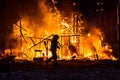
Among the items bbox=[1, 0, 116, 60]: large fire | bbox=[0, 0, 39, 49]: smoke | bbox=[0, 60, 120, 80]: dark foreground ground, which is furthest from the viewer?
bbox=[0, 0, 39, 49]: smoke

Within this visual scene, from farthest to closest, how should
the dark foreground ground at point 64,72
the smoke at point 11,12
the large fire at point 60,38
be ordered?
the smoke at point 11,12 → the large fire at point 60,38 → the dark foreground ground at point 64,72

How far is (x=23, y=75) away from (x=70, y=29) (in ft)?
40.9

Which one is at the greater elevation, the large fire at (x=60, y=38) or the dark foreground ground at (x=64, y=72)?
the large fire at (x=60, y=38)

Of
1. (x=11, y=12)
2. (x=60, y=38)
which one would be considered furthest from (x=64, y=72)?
(x=11, y=12)

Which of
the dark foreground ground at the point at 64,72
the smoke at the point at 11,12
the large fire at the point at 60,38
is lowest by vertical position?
the dark foreground ground at the point at 64,72

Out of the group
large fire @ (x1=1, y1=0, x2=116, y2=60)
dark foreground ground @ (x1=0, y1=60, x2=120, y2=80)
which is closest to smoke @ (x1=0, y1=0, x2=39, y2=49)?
large fire @ (x1=1, y1=0, x2=116, y2=60)

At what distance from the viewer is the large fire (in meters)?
31.5

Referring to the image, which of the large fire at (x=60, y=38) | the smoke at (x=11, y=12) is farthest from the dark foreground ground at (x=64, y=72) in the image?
the smoke at (x=11, y=12)

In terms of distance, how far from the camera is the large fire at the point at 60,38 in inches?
1238

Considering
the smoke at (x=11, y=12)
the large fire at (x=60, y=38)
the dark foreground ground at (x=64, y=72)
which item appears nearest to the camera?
the dark foreground ground at (x=64, y=72)

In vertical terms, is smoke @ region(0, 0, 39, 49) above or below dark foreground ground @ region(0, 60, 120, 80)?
above

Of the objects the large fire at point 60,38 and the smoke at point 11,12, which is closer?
the large fire at point 60,38

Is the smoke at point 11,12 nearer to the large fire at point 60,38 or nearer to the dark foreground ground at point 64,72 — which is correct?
the large fire at point 60,38

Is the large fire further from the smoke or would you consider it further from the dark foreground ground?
the dark foreground ground
